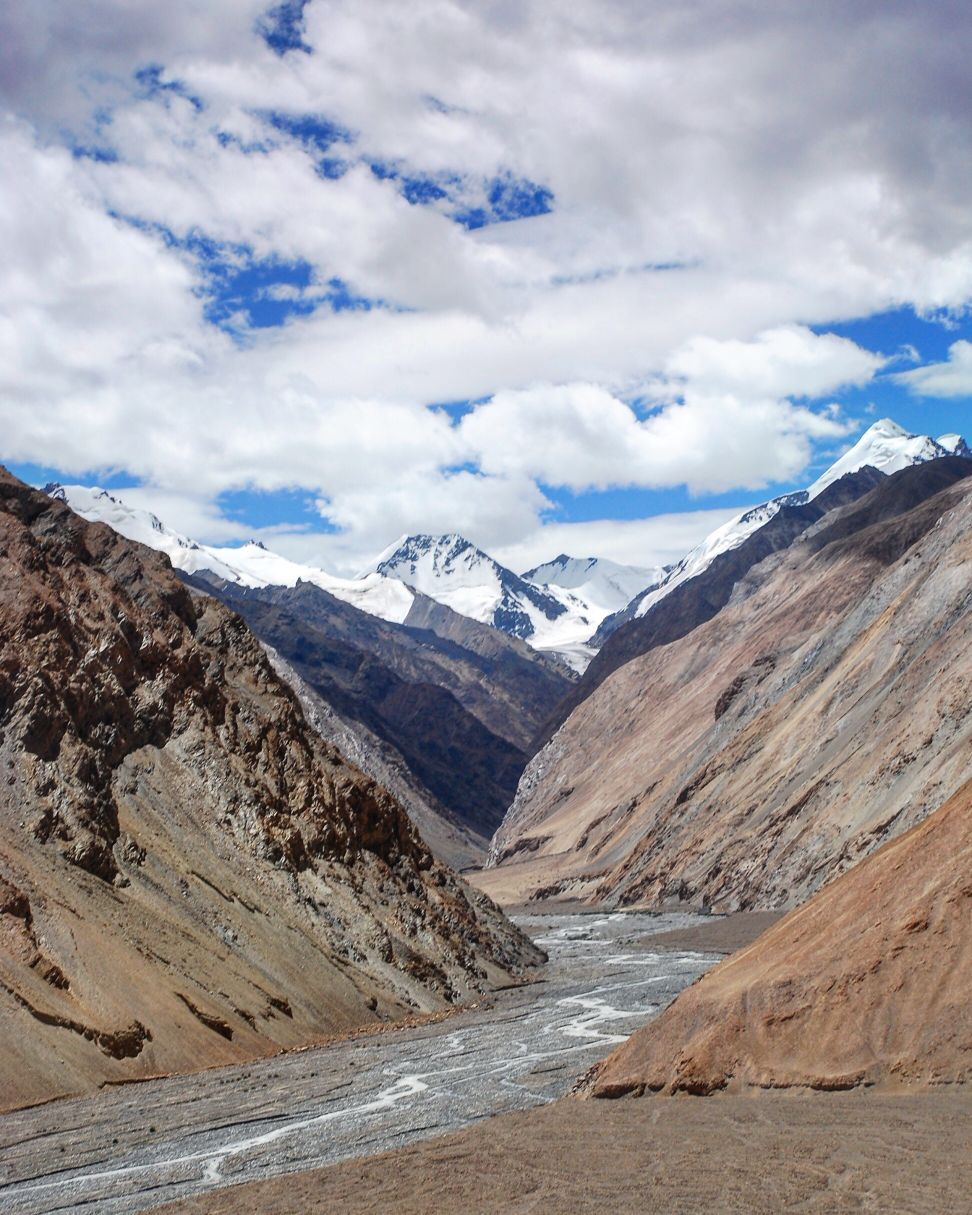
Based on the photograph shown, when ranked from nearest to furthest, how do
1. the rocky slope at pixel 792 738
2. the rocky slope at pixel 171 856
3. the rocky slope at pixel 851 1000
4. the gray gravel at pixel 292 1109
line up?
the rocky slope at pixel 851 1000, the gray gravel at pixel 292 1109, the rocky slope at pixel 171 856, the rocky slope at pixel 792 738

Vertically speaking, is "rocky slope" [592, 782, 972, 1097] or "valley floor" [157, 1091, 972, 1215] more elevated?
"rocky slope" [592, 782, 972, 1097]

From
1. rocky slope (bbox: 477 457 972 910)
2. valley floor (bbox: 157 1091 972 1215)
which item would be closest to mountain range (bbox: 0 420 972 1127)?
rocky slope (bbox: 477 457 972 910)

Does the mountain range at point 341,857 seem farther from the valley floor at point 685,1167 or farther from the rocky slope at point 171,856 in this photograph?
the valley floor at point 685,1167

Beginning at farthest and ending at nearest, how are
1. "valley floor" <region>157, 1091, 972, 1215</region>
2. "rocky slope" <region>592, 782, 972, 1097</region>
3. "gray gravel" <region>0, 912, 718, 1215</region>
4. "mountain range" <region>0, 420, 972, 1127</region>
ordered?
"gray gravel" <region>0, 912, 718, 1215</region>, "mountain range" <region>0, 420, 972, 1127</region>, "rocky slope" <region>592, 782, 972, 1097</region>, "valley floor" <region>157, 1091, 972, 1215</region>

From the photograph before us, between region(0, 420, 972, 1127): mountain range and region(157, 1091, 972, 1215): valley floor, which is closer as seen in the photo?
region(157, 1091, 972, 1215): valley floor

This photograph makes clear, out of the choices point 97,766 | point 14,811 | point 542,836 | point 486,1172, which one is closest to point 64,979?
point 14,811

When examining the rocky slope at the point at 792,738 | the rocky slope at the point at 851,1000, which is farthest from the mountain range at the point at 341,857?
the rocky slope at the point at 792,738

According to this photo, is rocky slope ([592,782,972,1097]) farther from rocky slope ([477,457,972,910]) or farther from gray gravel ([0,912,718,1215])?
rocky slope ([477,457,972,910])
